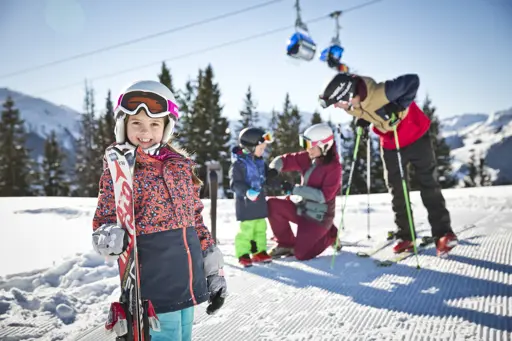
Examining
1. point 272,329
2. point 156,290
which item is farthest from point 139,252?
point 272,329

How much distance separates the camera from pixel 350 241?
525cm

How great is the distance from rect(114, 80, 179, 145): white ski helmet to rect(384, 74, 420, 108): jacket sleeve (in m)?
2.82

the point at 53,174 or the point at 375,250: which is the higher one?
the point at 53,174

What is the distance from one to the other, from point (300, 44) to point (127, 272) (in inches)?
320

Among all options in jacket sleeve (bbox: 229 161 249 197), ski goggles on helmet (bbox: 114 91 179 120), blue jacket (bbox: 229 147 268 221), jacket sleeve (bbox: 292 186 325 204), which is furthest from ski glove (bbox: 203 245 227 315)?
jacket sleeve (bbox: 292 186 325 204)

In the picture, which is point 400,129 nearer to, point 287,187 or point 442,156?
point 287,187

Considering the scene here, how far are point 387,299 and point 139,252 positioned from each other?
2182 mm

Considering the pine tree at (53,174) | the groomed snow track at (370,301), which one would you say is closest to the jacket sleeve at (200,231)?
the groomed snow track at (370,301)

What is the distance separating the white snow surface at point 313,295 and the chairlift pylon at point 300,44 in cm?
550

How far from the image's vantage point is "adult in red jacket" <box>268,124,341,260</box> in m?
4.30

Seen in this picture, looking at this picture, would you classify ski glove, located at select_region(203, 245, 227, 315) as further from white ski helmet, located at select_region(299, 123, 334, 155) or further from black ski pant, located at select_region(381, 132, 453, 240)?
black ski pant, located at select_region(381, 132, 453, 240)

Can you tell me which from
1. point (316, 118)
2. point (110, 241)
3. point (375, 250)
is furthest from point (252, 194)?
point (316, 118)

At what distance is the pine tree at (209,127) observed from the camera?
2930 centimetres

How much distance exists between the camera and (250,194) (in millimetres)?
4152
